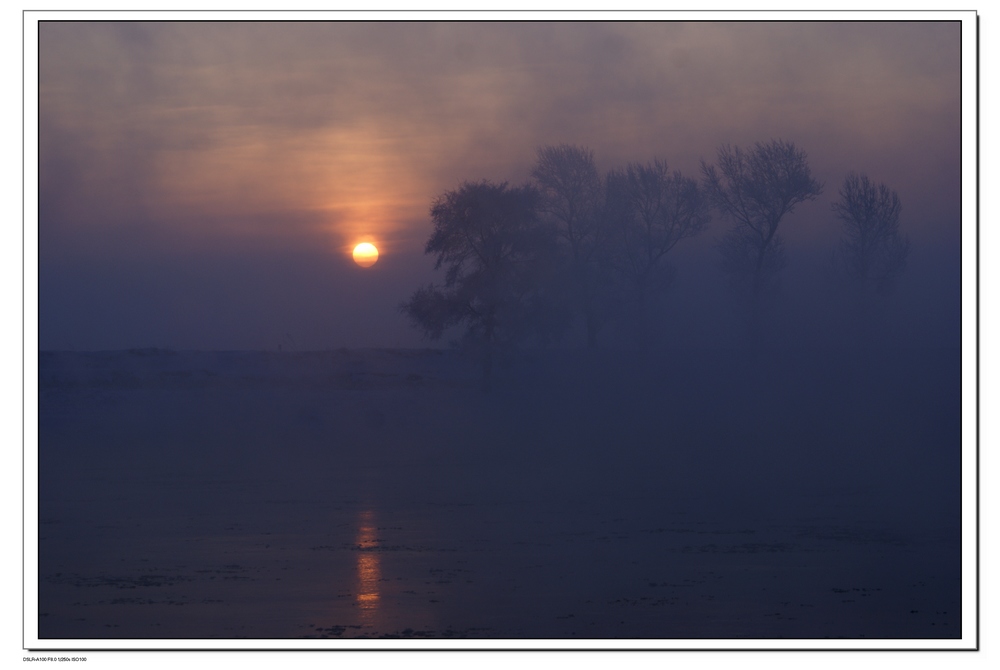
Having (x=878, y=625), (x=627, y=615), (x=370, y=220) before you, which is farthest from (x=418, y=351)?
(x=878, y=625)

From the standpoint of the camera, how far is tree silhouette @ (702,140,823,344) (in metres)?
8.39

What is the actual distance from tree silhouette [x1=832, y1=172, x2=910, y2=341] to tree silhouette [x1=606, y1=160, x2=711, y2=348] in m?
1.32

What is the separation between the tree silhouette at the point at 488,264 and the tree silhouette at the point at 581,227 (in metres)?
0.21

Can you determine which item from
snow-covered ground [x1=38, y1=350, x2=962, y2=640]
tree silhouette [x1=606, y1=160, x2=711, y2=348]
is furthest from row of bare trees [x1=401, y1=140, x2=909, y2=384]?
snow-covered ground [x1=38, y1=350, x2=962, y2=640]

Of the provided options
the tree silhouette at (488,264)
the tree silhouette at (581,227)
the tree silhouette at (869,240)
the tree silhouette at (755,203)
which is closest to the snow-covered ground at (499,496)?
the tree silhouette at (488,264)

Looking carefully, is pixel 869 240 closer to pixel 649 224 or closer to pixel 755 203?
pixel 755 203

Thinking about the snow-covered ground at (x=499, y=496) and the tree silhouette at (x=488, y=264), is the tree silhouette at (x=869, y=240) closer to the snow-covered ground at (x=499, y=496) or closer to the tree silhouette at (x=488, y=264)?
the snow-covered ground at (x=499, y=496)

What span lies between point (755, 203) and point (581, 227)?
66.5 inches

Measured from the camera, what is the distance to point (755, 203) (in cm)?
888

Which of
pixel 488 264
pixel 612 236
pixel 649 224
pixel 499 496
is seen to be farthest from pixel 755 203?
pixel 499 496

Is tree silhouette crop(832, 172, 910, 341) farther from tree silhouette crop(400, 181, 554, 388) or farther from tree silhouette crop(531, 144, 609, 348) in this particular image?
tree silhouette crop(400, 181, 554, 388)
